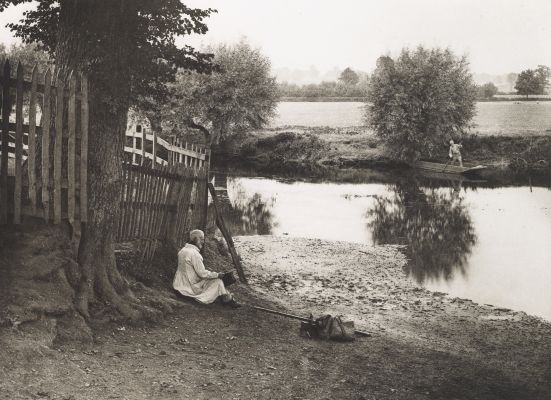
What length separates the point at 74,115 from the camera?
287 inches

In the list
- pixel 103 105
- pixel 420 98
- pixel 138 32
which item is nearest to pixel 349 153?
pixel 420 98

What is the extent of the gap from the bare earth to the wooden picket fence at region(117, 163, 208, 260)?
4.59 ft

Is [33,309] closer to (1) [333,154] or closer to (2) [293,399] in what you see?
(2) [293,399]

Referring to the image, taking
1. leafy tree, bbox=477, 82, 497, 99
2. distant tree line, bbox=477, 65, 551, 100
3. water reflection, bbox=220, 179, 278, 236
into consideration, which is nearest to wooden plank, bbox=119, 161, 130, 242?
water reflection, bbox=220, 179, 278, 236

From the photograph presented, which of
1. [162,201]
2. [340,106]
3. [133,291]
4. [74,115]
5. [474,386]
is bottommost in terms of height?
[474,386]

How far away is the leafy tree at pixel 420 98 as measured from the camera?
47.2m

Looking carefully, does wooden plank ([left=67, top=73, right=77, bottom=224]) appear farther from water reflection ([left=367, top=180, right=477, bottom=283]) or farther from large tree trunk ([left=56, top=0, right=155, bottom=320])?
water reflection ([left=367, top=180, right=477, bottom=283])

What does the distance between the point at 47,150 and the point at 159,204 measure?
409 centimetres

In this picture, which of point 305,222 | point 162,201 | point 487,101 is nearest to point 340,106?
point 487,101

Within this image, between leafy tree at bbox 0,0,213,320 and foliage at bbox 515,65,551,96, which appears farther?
foliage at bbox 515,65,551,96

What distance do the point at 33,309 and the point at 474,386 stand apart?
5.42 meters

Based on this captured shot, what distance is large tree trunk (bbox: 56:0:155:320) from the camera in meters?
7.89

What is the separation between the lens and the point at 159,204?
36.0ft

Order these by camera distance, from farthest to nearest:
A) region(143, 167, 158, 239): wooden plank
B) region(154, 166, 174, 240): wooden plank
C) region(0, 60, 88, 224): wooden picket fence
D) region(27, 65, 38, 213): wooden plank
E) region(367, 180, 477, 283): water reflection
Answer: region(367, 180, 477, 283): water reflection < region(154, 166, 174, 240): wooden plank < region(143, 167, 158, 239): wooden plank < region(0, 60, 88, 224): wooden picket fence < region(27, 65, 38, 213): wooden plank
